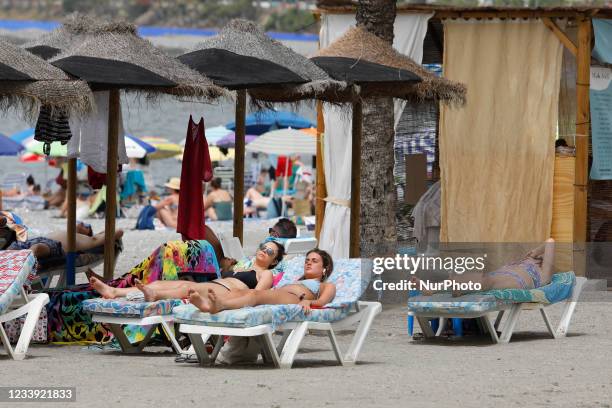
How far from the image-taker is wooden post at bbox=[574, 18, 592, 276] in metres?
12.2

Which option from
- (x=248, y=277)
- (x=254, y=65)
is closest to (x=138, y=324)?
(x=248, y=277)

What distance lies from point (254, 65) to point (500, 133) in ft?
13.2

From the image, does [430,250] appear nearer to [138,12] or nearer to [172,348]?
[172,348]

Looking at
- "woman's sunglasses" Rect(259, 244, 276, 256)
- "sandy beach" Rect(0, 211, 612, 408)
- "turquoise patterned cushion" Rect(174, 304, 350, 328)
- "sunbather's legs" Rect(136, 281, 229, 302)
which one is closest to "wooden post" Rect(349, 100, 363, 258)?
"sandy beach" Rect(0, 211, 612, 408)

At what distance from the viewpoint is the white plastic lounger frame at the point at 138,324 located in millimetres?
7668

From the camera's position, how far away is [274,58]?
9.63 meters

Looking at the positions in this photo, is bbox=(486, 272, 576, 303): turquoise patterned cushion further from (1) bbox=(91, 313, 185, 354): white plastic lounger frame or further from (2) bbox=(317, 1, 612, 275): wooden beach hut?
(2) bbox=(317, 1, 612, 275): wooden beach hut

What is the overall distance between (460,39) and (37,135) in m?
4.58

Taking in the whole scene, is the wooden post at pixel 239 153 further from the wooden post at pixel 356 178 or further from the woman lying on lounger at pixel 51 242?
the woman lying on lounger at pixel 51 242

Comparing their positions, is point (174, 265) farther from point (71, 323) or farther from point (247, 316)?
point (247, 316)

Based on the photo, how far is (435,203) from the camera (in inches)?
516

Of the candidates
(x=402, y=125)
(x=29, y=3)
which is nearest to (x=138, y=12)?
(x=29, y=3)

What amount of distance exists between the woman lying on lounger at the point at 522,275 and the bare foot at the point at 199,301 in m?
2.21

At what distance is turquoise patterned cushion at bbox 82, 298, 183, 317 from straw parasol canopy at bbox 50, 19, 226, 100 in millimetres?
1529
